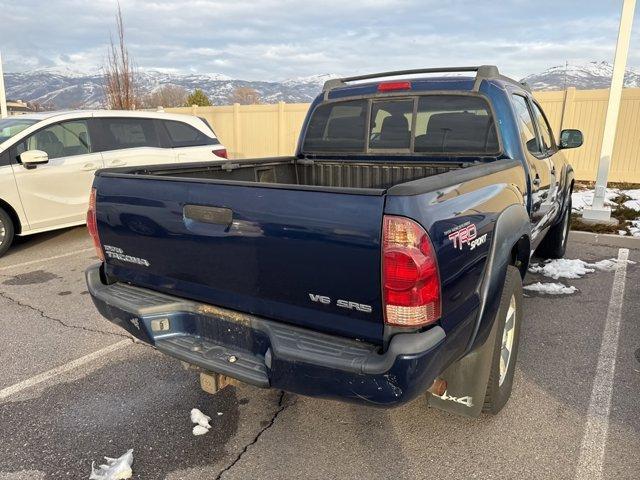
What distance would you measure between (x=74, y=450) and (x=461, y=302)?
216cm

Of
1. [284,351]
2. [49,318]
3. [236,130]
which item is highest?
[236,130]

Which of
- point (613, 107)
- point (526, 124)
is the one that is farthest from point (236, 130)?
point (526, 124)

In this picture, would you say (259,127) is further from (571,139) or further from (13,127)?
(571,139)

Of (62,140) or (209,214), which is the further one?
(62,140)

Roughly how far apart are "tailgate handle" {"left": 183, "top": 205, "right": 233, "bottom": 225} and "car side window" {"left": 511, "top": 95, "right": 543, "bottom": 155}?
2.39 metres

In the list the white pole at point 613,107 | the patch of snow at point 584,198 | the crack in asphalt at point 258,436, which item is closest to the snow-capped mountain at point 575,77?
the white pole at point 613,107

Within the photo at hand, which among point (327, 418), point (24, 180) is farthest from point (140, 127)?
point (327, 418)

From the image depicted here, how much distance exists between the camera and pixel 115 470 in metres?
2.36

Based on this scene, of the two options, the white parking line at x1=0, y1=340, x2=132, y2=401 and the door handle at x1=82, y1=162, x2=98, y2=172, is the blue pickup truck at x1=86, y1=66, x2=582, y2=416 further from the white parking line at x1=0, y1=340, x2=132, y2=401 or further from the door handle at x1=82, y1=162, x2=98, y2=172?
the door handle at x1=82, y1=162, x2=98, y2=172

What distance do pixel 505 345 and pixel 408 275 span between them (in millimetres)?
1431

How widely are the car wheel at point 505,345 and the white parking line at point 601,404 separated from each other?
466 millimetres

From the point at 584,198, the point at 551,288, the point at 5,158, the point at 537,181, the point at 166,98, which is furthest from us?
the point at 166,98

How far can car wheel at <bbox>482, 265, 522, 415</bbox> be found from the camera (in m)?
2.58

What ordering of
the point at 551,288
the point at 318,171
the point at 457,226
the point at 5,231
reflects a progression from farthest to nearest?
the point at 5,231, the point at 551,288, the point at 318,171, the point at 457,226
